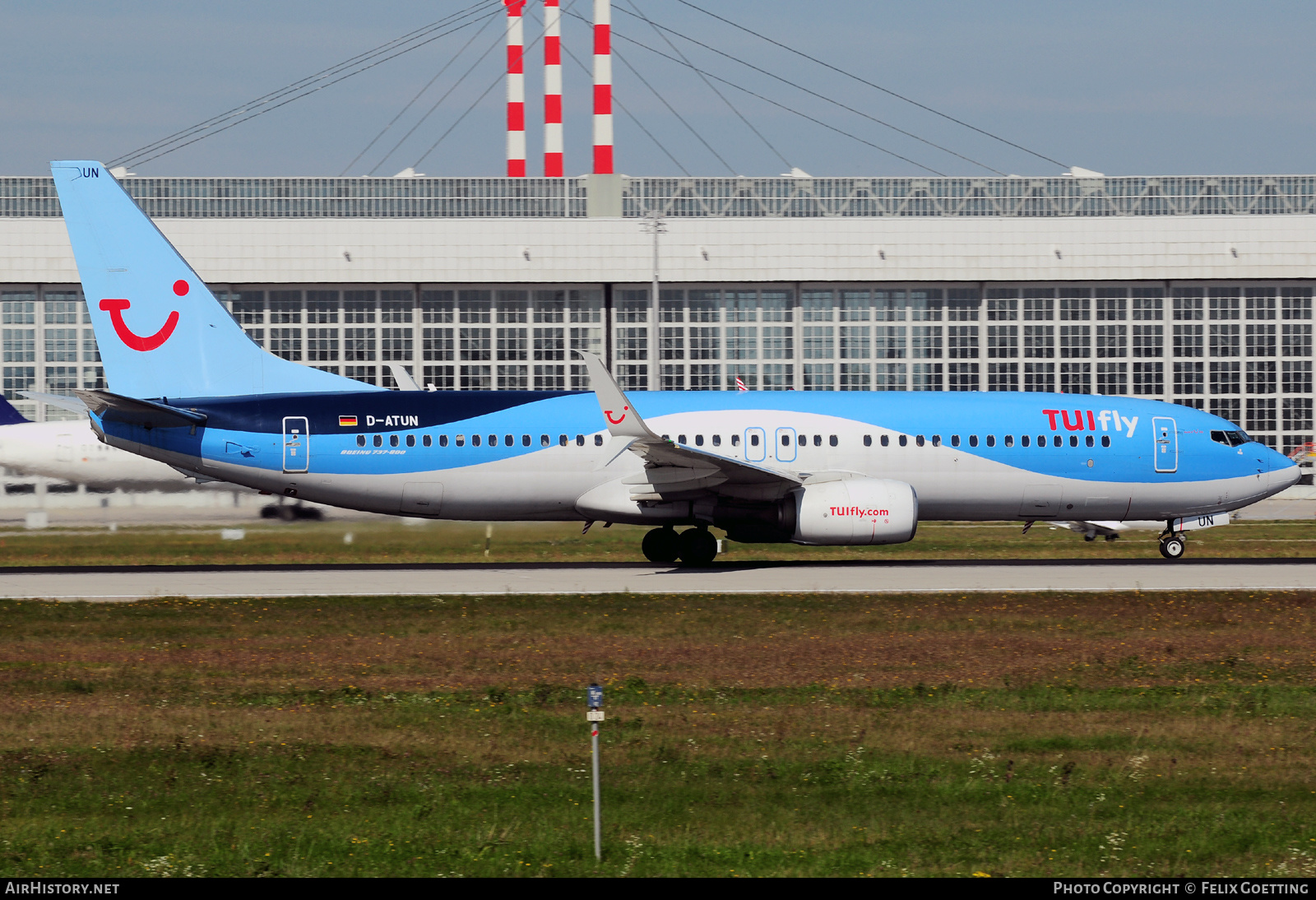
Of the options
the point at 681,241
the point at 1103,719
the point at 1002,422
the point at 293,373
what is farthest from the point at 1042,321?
the point at 1103,719

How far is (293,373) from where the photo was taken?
3381 centimetres

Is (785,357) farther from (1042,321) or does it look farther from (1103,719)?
(1103,719)

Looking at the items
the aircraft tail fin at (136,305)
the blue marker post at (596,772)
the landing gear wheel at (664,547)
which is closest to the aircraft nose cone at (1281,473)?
the landing gear wheel at (664,547)

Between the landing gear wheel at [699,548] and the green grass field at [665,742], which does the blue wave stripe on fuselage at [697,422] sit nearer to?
the landing gear wheel at [699,548]

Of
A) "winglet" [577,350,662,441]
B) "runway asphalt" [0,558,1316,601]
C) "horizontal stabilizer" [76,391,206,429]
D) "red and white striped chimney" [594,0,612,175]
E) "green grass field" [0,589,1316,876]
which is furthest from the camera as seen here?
"red and white striped chimney" [594,0,612,175]

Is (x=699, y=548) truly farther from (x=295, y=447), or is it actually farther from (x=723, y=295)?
(x=723, y=295)

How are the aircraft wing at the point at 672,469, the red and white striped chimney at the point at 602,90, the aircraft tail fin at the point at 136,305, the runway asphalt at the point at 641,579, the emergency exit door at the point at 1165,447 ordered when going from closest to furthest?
the runway asphalt at the point at 641,579
the aircraft wing at the point at 672,469
the aircraft tail fin at the point at 136,305
the emergency exit door at the point at 1165,447
the red and white striped chimney at the point at 602,90

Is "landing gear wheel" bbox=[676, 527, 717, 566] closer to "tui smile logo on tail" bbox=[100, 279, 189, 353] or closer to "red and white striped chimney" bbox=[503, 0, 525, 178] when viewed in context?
"tui smile logo on tail" bbox=[100, 279, 189, 353]

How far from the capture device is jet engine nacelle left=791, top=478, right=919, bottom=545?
30.8m

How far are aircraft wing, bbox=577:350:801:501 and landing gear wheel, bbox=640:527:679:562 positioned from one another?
1.73 meters

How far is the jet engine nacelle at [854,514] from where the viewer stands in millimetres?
30766

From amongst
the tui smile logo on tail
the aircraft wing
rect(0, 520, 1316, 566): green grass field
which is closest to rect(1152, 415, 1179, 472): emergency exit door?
rect(0, 520, 1316, 566): green grass field

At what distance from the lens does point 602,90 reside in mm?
90250

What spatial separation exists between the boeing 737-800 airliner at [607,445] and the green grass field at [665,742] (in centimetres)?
763
